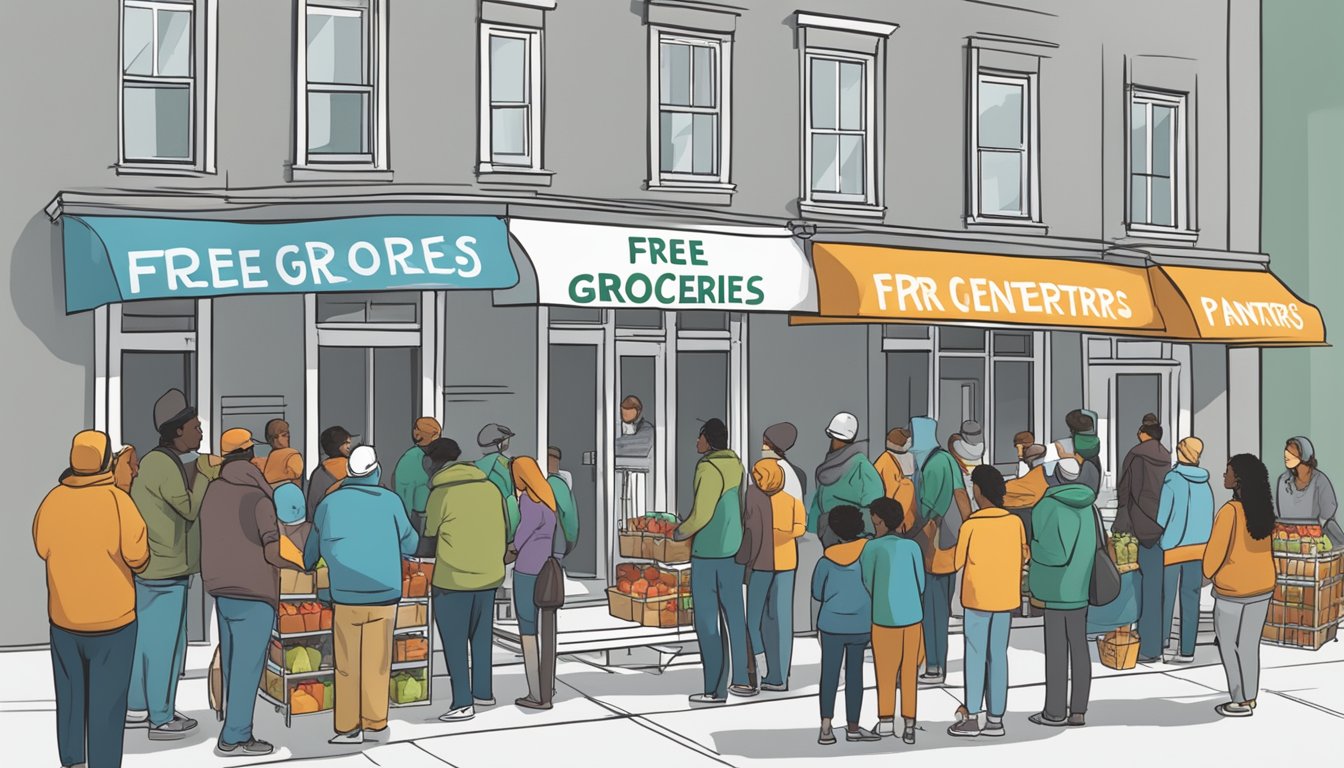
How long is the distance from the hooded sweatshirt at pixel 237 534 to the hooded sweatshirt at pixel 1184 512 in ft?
25.2

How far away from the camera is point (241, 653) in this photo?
924 centimetres

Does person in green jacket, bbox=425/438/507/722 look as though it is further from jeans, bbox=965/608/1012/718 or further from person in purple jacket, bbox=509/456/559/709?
jeans, bbox=965/608/1012/718

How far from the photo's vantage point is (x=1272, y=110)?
19.5m

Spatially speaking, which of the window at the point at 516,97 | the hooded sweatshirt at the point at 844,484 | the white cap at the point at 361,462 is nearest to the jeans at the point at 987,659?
the hooded sweatshirt at the point at 844,484

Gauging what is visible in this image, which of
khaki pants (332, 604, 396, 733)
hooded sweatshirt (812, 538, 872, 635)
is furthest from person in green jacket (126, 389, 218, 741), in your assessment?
hooded sweatshirt (812, 538, 872, 635)

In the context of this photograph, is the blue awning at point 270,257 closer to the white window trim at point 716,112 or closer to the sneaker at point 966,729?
the white window trim at point 716,112

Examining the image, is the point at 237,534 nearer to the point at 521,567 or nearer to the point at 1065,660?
the point at 521,567

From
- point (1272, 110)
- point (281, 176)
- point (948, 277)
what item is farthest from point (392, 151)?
point (1272, 110)

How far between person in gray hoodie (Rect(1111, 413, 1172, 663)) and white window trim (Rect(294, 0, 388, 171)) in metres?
7.63

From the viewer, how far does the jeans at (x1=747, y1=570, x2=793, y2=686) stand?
1126 centimetres

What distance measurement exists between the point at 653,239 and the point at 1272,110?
1076 cm

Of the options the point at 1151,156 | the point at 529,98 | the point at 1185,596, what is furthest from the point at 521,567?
the point at 1151,156

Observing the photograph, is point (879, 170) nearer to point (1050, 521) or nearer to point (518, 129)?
point (518, 129)

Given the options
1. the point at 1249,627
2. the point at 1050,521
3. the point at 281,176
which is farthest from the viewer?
the point at 281,176
